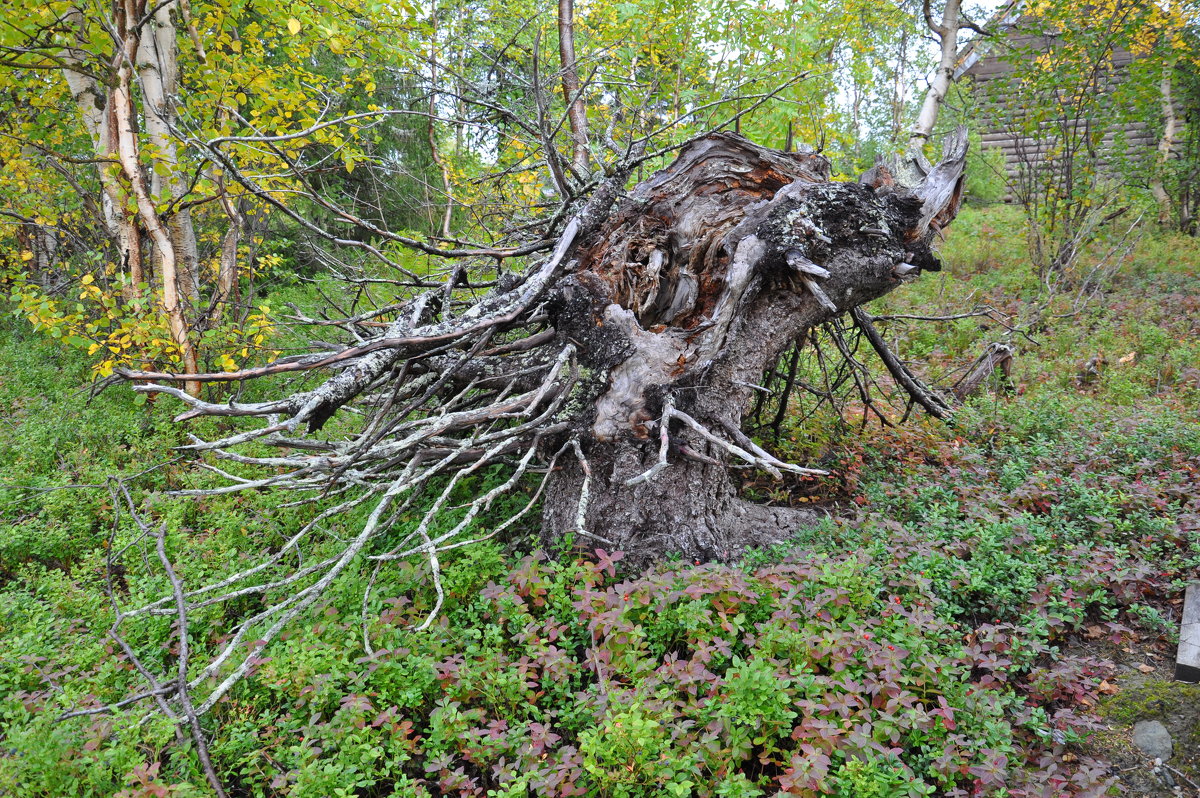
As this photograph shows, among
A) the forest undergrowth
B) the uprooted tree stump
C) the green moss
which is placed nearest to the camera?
the forest undergrowth

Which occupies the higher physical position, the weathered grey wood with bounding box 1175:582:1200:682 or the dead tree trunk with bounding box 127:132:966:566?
the dead tree trunk with bounding box 127:132:966:566

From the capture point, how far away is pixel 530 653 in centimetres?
285

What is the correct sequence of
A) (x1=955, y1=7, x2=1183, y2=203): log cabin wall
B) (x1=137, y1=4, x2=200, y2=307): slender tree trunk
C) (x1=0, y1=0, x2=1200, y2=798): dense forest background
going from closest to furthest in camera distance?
(x1=0, y1=0, x2=1200, y2=798): dense forest background < (x1=137, y1=4, x2=200, y2=307): slender tree trunk < (x1=955, y1=7, x2=1183, y2=203): log cabin wall

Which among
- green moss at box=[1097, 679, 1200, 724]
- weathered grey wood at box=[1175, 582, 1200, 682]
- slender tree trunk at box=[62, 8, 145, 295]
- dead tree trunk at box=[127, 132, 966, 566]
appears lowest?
green moss at box=[1097, 679, 1200, 724]

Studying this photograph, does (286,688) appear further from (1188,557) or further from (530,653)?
(1188,557)

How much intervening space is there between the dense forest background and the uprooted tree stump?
286 mm

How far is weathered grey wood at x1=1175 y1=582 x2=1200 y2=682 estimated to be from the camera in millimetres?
2838

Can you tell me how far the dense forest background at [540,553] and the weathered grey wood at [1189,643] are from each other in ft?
0.30

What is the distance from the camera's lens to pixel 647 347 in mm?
3768

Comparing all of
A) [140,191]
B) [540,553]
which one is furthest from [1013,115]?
[140,191]

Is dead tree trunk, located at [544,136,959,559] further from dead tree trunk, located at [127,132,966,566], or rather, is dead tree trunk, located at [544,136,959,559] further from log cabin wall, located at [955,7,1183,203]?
log cabin wall, located at [955,7,1183,203]

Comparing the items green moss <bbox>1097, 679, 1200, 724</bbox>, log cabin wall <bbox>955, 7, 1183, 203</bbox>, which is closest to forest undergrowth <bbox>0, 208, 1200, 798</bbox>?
green moss <bbox>1097, 679, 1200, 724</bbox>

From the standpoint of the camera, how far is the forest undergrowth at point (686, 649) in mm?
2357

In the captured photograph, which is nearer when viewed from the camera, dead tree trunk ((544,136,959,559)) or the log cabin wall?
dead tree trunk ((544,136,959,559))
